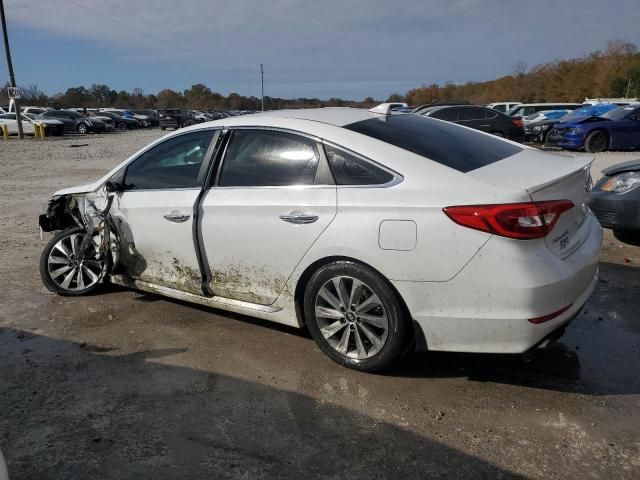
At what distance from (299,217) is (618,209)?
382 cm

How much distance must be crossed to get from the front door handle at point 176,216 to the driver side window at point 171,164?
0.23 meters

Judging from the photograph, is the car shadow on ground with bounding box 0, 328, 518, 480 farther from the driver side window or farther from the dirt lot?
the driver side window

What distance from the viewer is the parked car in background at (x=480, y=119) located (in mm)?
17156

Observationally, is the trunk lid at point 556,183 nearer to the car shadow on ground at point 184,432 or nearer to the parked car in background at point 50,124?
the car shadow on ground at point 184,432

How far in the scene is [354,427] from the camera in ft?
9.73

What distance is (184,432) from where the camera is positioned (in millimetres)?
2961

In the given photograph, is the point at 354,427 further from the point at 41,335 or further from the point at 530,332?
the point at 41,335

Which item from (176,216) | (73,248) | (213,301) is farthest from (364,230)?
(73,248)

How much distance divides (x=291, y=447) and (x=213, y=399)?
0.69 metres

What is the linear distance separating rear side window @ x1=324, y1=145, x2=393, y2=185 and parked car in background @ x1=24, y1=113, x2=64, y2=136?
35329 millimetres

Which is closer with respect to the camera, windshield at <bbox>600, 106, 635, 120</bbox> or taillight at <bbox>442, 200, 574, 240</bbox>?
taillight at <bbox>442, 200, 574, 240</bbox>

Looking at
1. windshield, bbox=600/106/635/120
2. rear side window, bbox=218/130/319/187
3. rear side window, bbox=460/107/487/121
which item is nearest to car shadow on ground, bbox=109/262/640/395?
rear side window, bbox=218/130/319/187

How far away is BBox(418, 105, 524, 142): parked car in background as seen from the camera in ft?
56.3

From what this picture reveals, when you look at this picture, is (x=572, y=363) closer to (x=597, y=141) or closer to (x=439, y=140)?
(x=439, y=140)
